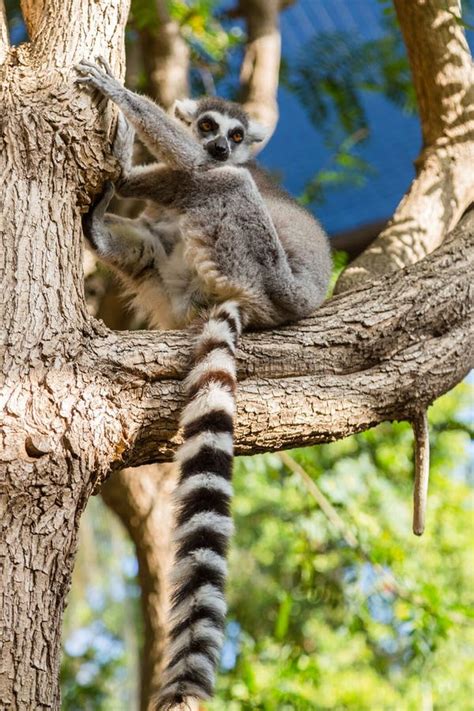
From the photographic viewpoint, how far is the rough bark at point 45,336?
2.53 metres

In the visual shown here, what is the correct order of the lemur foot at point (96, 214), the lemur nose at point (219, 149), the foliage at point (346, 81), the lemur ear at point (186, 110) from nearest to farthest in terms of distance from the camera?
the lemur foot at point (96, 214) < the lemur nose at point (219, 149) < the lemur ear at point (186, 110) < the foliage at point (346, 81)

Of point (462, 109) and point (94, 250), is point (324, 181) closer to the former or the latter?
point (462, 109)

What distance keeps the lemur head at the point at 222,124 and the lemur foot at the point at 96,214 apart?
90cm

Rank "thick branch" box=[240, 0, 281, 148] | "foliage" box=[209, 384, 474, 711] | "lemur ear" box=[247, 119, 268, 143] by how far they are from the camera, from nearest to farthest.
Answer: "lemur ear" box=[247, 119, 268, 143] → "foliage" box=[209, 384, 474, 711] → "thick branch" box=[240, 0, 281, 148]

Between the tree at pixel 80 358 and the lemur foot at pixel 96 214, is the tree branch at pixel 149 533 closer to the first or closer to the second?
the lemur foot at pixel 96 214

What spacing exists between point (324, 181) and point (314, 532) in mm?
2696

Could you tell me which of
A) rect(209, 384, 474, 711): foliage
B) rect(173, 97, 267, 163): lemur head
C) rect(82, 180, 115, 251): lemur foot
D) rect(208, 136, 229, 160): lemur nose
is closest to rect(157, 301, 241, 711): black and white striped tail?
rect(82, 180, 115, 251): lemur foot

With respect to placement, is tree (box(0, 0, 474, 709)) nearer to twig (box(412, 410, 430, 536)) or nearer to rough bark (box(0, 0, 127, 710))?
rough bark (box(0, 0, 127, 710))

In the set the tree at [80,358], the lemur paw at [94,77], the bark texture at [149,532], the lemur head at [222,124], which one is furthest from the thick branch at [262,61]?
the lemur paw at [94,77]

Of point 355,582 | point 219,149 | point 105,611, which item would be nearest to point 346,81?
point 219,149

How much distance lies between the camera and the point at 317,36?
23.1 ft

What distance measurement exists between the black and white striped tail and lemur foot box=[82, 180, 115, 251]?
754mm

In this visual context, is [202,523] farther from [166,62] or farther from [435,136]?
[166,62]

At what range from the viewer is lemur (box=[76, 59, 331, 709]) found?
107 inches
